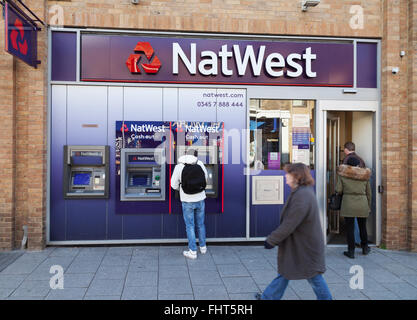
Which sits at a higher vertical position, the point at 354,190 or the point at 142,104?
the point at 142,104

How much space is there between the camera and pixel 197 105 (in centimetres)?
589

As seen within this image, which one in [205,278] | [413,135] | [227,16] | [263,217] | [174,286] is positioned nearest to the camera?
[174,286]

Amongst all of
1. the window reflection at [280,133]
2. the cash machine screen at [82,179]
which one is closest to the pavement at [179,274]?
the cash machine screen at [82,179]

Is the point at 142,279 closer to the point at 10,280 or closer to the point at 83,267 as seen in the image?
the point at 83,267

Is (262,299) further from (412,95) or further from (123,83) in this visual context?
(412,95)

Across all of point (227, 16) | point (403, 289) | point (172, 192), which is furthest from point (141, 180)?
point (403, 289)

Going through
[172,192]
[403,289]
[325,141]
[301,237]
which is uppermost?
[325,141]

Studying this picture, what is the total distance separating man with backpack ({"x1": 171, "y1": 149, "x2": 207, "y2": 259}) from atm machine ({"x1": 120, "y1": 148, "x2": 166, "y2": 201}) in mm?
631

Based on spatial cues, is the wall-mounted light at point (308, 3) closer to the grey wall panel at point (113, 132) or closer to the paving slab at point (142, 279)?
the grey wall panel at point (113, 132)

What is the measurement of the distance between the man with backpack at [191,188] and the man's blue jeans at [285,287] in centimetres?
205

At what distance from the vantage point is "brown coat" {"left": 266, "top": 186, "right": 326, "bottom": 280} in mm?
3057

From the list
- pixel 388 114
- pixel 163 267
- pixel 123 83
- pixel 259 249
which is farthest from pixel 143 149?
pixel 388 114

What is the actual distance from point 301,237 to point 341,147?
14.7ft

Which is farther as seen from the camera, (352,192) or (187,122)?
(187,122)
